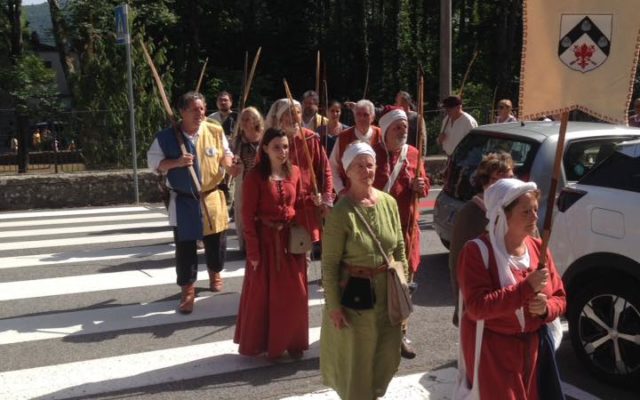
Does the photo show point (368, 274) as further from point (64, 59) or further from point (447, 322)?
point (64, 59)

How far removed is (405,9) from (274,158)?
97.2ft

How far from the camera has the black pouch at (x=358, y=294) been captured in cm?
381

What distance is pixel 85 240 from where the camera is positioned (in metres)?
9.68

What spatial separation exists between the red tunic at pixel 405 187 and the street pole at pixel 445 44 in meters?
10.0

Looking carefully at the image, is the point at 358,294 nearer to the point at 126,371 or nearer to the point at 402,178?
the point at 402,178

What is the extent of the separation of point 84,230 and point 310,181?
19.7ft

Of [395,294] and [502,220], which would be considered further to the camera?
[395,294]

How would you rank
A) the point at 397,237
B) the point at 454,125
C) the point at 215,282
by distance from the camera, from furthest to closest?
the point at 454,125 → the point at 215,282 → the point at 397,237

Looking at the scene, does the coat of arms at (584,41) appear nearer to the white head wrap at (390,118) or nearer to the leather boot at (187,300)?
the white head wrap at (390,118)

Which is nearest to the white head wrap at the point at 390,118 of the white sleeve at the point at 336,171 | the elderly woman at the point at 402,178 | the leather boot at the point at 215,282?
the elderly woman at the point at 402,178

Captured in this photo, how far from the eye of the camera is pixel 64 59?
791 inches

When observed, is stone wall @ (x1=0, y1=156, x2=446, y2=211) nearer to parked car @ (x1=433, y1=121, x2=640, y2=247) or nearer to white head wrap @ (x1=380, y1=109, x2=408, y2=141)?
parked car @ (x1=433, y1=121, x2=640, y2=247)

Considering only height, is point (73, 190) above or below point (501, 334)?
below

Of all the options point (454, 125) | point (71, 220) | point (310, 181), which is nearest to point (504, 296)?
point (310, 181)
